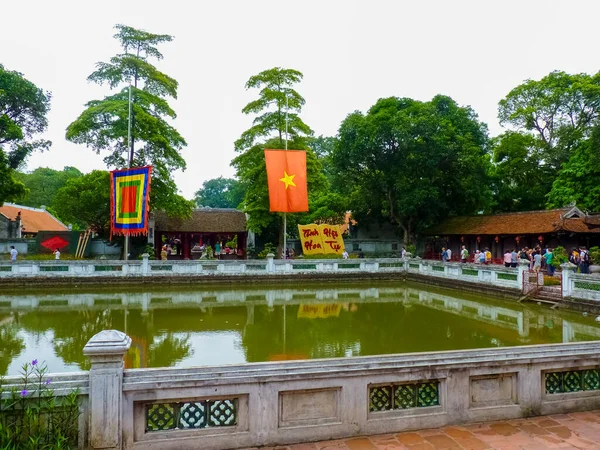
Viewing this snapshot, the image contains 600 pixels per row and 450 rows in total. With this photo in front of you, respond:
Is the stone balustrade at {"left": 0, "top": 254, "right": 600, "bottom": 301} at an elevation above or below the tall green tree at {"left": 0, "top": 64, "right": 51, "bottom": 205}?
below

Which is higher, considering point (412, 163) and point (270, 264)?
point (412, 163)

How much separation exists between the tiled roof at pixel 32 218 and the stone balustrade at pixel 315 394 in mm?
29345

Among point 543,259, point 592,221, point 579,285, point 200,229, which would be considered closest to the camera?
point 579,285

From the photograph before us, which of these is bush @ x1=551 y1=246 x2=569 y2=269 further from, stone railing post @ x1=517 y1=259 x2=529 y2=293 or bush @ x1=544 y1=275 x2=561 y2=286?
stone railing post @ x1=517 y1=259 x2=529 y2=293

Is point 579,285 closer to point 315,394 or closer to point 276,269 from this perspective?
point 276,269

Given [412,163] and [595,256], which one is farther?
[412,163]

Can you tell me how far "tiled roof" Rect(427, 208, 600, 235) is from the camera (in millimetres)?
20266

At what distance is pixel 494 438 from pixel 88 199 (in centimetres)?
2216

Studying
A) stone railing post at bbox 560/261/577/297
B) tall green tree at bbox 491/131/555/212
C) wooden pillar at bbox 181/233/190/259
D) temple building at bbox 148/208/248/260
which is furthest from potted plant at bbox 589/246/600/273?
wooden pillar at bbox 181/233/190/259

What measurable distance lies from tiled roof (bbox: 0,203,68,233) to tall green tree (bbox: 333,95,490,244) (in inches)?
820

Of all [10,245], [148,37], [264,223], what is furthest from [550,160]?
[10,245]

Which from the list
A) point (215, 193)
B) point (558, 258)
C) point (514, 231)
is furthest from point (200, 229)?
point (215, 193)

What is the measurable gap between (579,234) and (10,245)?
1146 inches

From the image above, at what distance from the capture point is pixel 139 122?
21.7 metres
